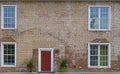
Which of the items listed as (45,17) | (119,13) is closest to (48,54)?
(45,17)

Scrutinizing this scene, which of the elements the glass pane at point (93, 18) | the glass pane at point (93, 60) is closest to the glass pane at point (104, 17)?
the glass pane at point (93, 18)

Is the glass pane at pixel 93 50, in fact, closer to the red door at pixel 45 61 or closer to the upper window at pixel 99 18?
the upper window at pixel 99 18

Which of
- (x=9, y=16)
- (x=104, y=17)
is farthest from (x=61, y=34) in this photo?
(x=9, y=16)

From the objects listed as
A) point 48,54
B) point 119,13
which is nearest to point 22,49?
point 48,54

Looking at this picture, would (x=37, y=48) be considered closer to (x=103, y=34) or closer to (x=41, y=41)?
(x=41, y=41)

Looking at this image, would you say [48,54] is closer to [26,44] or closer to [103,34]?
[26,44]

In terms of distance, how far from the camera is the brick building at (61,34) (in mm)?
27188

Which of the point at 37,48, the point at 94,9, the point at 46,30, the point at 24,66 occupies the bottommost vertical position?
the point at 24,66

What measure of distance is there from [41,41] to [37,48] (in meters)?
0.74

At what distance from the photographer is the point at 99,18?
27.6 meters

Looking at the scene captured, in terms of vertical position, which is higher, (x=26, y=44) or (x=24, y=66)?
(x=26, y=44)

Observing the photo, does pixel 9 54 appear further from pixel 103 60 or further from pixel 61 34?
pixel 103 60

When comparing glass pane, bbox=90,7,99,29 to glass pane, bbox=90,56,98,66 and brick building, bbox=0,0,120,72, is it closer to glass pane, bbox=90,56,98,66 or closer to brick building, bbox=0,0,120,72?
brick building, bbox=0,0,120,72

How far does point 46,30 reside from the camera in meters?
27.4
